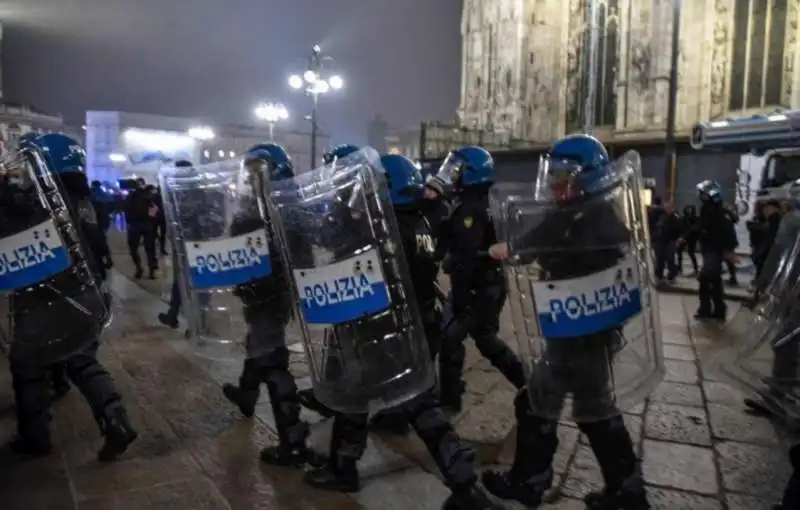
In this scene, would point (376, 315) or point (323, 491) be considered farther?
point (323, 491)

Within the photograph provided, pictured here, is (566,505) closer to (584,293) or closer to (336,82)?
(584,293)

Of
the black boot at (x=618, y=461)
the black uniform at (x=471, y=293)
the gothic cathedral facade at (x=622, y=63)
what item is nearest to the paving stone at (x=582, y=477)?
the black boot at (x=618, y=461)

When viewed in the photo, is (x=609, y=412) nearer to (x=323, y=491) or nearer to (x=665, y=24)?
(x=323, y=491)

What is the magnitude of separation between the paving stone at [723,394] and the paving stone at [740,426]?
0.14m

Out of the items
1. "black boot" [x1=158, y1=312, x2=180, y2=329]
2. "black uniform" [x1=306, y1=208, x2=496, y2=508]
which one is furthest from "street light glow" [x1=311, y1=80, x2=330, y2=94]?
"black uniform" [x1=306, y1=208, x2=496, y2=508]

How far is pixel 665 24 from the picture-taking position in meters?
21.7

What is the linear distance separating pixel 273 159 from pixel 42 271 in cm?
149

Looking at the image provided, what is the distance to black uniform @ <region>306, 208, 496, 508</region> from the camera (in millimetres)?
3172

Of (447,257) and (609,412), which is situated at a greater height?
(447,257)

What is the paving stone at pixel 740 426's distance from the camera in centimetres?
460

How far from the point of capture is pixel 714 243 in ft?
28.1

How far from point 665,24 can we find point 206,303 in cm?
2139

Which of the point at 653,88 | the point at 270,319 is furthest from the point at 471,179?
the point at 653,88

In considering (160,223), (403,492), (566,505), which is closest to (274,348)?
(403,492)
